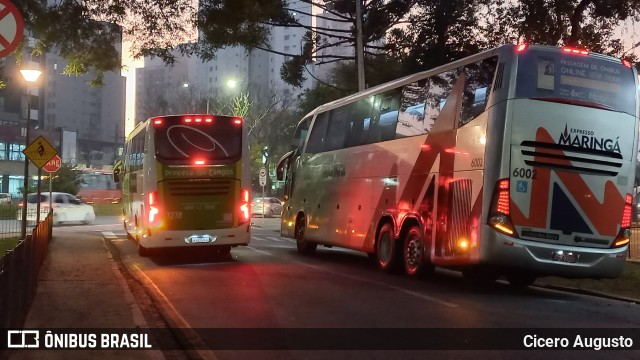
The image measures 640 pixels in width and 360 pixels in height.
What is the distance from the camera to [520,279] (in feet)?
41.3

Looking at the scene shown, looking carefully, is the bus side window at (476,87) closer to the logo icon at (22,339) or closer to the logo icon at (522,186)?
the logo icon at (522,186)

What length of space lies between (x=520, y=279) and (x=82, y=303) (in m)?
7.98

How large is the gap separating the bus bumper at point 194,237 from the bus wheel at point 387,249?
370cm

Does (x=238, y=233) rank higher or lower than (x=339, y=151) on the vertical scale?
lower

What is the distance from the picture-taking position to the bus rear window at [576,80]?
10.3 m

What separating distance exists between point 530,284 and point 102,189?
5858 cm

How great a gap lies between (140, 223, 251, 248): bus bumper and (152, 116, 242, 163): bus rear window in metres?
1.70

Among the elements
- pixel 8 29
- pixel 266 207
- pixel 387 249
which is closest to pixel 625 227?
pixel 387 249

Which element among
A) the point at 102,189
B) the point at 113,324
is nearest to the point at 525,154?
the point at 113,324

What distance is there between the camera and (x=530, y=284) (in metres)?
12.8

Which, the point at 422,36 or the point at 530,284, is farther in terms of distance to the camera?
the point at 422,36

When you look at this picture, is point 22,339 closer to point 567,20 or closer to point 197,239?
point 197,239

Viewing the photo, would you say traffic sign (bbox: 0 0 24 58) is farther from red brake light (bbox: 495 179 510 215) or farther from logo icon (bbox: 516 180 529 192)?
logo icon (bbox: 516 180 529 192)

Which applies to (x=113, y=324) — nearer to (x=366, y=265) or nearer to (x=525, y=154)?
(x=525, y=154)
